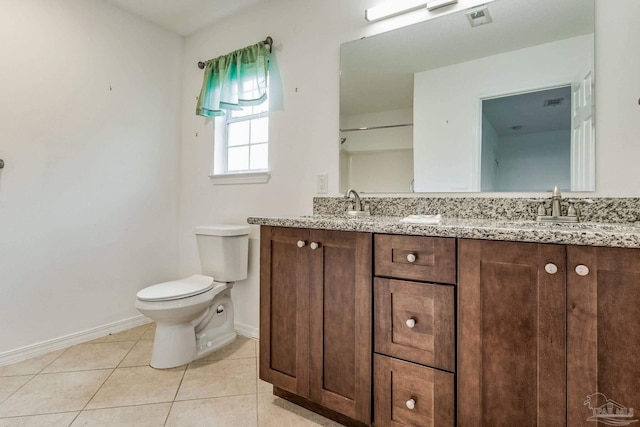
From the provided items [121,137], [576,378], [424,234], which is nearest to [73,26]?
[121,137]

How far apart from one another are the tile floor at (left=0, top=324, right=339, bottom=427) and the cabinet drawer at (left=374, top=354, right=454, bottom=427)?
1.22ft

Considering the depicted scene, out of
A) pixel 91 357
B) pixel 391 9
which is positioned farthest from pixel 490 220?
pixel 91 357

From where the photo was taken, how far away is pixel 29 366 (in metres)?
1.84

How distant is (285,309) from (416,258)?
65cm

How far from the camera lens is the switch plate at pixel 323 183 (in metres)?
1.92

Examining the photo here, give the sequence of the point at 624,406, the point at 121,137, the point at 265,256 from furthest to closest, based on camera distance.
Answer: the point at 121,137
the point at 265,256
the point at 624,406

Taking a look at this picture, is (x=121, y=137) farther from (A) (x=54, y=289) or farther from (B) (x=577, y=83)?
(B) (x=577, y=83)

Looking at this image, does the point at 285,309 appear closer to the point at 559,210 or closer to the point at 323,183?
the point at 323,183

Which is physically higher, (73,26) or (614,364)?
(73,26)

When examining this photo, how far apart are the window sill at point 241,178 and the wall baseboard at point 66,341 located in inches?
49.6

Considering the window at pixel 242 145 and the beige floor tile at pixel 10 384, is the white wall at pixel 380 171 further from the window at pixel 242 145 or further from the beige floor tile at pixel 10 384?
the beige floor tile at pixel 10 384

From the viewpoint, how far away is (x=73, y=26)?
6.93ft

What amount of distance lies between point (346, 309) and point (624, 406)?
2.67 feet

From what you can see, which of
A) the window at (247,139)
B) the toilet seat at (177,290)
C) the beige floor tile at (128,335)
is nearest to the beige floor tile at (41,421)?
the toilet seat at (177,290)
